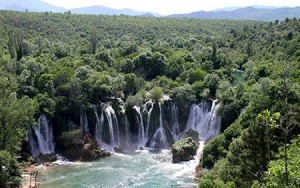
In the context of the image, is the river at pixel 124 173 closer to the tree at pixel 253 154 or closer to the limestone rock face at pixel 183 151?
the limestone rock face at pixel 183 151

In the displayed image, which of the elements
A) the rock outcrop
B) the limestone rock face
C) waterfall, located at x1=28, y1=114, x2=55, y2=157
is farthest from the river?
waterfall, located at x1=28, y1=114, x2=55, y2=157

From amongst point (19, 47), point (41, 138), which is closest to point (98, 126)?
point (41, 138)

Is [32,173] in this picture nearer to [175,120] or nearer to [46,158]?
[46,158]

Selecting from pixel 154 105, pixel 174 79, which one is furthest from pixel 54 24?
pixel 154 105

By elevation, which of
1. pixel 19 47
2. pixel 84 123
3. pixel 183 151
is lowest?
pixel 183 151

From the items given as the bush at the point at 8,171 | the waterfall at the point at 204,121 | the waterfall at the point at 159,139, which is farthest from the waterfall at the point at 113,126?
the bush at the point at 8,171

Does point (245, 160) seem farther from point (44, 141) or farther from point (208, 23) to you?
point (208, 23)
